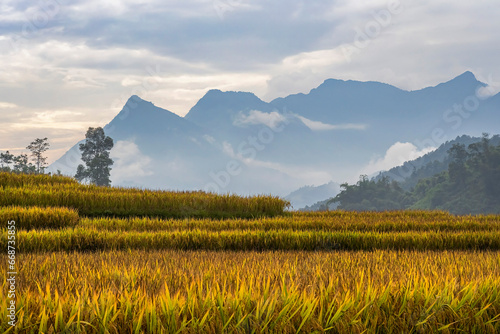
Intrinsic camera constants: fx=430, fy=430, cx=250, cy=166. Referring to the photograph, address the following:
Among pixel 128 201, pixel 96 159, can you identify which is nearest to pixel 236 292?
pixel 128 201

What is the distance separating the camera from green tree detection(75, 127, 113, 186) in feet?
188

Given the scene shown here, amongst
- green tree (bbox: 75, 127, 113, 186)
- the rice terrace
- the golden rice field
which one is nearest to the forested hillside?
green tree (bbox: 75, 127, 113, 186)

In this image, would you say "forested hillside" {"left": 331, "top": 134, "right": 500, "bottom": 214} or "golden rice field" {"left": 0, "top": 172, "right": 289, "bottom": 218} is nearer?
"golden rice field" {"left": 0, "top": 172, "right": 289, "bottom": 218}

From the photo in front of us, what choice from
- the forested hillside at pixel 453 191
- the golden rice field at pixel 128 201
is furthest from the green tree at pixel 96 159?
the golden rice field at pixel 128 201

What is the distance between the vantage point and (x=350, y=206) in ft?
248

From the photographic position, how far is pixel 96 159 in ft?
187

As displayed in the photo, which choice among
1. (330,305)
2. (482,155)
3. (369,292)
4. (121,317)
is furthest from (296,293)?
(482,155)

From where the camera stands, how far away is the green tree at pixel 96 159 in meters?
57.3

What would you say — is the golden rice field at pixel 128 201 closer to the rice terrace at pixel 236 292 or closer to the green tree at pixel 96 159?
the rice terrace at pixel 236 292

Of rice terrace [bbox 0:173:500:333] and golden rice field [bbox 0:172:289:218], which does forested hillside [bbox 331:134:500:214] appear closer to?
golden rice field [bbox 0:172:289:218]

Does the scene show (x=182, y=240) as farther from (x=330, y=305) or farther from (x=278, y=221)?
(x=330, y=305)

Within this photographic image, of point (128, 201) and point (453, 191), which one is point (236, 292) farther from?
point (453, 191)

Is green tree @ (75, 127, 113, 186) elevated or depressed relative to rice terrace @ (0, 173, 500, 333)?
elevated

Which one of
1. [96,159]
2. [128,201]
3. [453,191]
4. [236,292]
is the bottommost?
[236,292]
